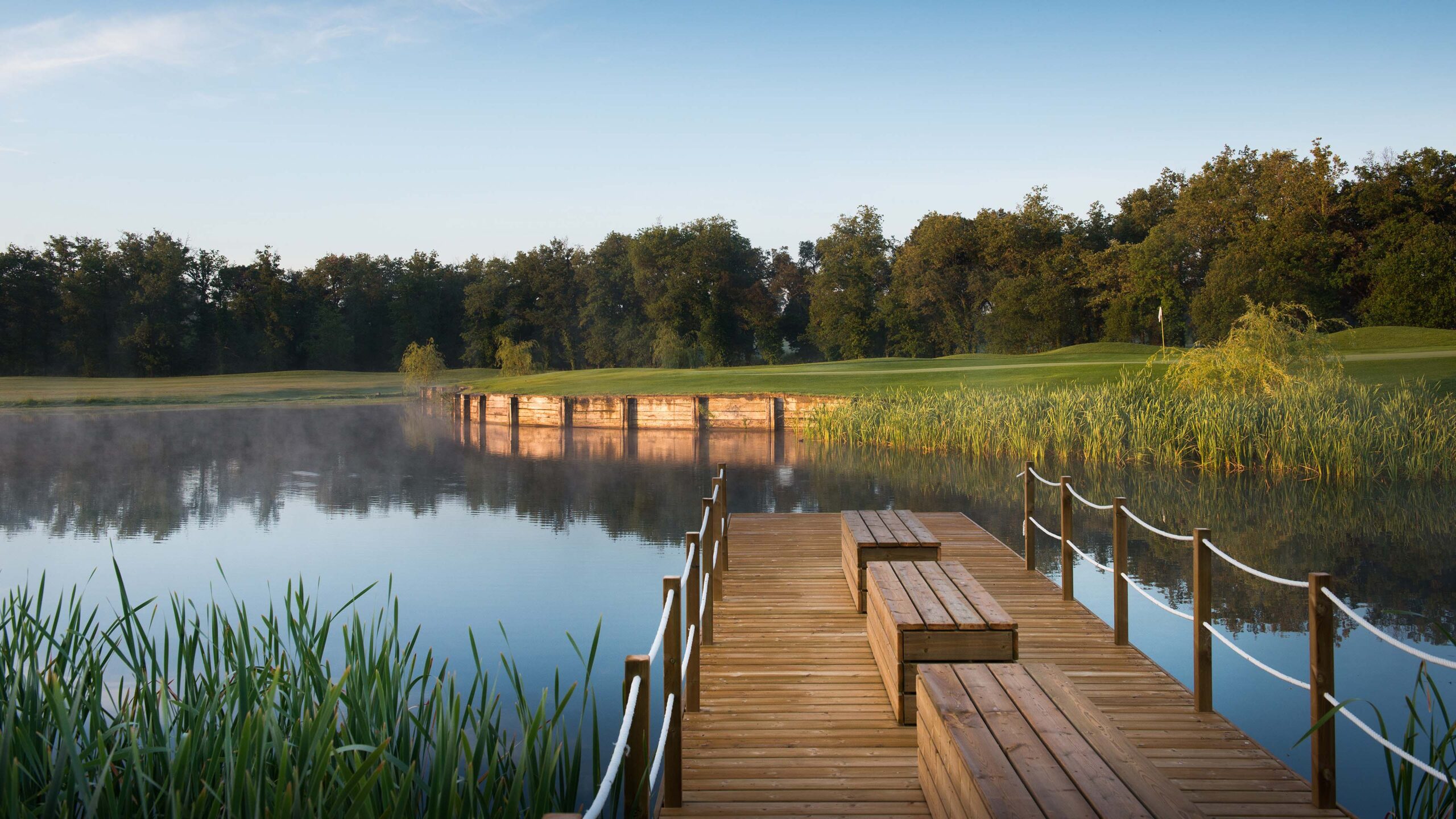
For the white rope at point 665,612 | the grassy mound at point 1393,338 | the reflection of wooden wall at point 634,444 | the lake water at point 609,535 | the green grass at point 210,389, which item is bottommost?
the lake water at point 609,535

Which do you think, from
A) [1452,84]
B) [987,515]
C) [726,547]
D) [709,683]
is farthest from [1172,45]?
[709,683]

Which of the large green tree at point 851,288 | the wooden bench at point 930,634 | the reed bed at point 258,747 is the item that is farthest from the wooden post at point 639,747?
the large green tree at point 851,288

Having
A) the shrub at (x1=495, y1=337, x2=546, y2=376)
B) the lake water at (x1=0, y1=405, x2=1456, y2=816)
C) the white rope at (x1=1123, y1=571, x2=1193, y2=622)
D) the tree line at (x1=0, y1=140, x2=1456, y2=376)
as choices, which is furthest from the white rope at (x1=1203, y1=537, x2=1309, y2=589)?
the shrub at (x1=495, y1=337, x2=546, y2=376)

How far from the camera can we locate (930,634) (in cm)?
395

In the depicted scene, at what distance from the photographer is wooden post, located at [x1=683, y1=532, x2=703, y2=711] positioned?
161 inches

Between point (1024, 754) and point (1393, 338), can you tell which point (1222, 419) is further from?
point (1393, 338)

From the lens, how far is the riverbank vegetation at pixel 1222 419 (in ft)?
39.2

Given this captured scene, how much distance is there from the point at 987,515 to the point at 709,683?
6439mm

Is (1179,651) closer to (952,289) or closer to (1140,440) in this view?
(1140,440)

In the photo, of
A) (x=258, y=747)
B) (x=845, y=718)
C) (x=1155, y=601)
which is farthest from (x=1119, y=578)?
(x=258, y=747)

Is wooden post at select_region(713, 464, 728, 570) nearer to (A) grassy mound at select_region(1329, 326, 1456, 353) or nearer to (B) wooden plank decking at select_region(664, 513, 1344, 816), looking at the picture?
(B) wooden plank decking at select_region(664, 513, 1344, 816)

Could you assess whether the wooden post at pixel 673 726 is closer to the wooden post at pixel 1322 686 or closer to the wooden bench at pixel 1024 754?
the wooden bench at pixel 1024 754

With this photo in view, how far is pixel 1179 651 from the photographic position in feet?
18.6

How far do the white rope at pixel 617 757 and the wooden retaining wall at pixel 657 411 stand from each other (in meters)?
18.3
